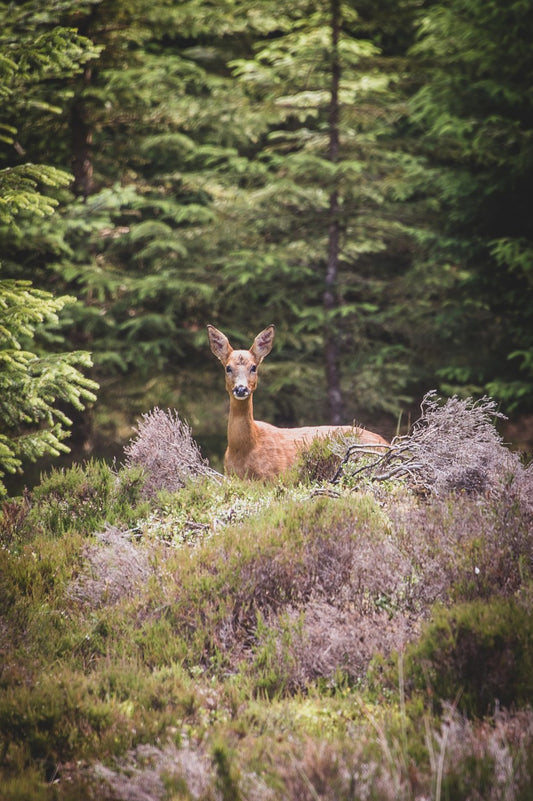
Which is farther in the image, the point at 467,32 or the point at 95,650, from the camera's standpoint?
the point at 467,32

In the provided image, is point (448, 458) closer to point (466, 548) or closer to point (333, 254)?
point (466, 548)

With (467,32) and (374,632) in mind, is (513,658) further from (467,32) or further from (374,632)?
(467,32)

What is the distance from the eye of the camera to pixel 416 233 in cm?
1203

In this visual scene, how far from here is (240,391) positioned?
265 inches

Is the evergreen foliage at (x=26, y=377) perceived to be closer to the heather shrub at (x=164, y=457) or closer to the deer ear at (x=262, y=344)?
the heather shrub at (x=164, y=457)

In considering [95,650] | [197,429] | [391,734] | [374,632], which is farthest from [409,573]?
[197,429]

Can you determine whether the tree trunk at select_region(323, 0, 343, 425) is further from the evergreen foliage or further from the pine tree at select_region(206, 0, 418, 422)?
the evergreen foliage

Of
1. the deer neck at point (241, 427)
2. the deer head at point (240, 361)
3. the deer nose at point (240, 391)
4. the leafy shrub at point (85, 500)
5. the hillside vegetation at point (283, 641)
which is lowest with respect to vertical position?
the hillside vegetation at point (283, 641)

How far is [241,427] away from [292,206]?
6617 millimetres

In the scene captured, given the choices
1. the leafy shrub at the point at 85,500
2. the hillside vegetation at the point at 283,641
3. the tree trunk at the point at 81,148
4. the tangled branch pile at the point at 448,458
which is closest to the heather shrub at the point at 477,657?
the hillside vegetation at the point at 283,641

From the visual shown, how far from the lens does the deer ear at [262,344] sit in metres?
7.27

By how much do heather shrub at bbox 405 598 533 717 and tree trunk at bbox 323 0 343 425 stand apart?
763cm

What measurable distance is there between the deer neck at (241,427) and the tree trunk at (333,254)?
14.8 ft

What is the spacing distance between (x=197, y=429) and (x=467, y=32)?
8.65 m
